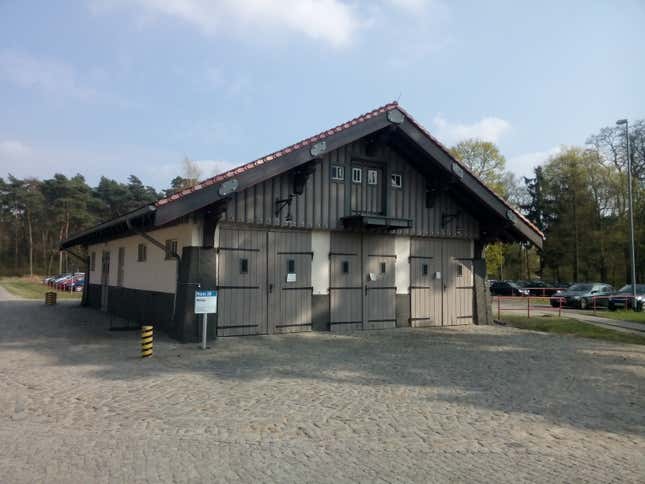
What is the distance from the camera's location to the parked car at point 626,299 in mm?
25562

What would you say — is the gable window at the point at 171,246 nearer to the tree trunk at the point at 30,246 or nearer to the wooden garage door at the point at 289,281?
the wooden garage door at the point at 289,281

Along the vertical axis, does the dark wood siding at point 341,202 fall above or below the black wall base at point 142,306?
above

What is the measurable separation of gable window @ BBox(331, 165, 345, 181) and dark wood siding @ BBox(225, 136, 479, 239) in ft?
0.30

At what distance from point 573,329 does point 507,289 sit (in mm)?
25315

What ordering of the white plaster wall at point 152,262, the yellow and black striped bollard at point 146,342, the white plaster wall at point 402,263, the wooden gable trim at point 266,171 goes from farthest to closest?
the white plaster wall at point 402,263, the white plaster wall at point 152,262, the wooden gable trim at point 266,171, the yellow and black striped bollard at point 146,342

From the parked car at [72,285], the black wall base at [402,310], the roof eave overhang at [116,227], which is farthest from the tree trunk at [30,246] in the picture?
the black wall base at [402,310]

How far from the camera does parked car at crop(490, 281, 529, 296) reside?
39.3 m

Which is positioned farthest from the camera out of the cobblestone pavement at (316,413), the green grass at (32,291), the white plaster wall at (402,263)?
the green grass at (32,291)

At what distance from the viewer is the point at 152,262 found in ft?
47.4

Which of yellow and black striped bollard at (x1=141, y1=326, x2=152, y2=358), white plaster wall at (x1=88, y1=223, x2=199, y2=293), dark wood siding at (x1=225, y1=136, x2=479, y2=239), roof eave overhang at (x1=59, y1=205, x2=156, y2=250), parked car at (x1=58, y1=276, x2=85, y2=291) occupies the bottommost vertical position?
yellow and black striped bollard at (x1=141, y1=326, x2=152, y2=358)

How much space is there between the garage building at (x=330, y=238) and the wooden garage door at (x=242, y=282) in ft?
0.09

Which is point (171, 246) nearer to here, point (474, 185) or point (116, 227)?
point (116, 227)

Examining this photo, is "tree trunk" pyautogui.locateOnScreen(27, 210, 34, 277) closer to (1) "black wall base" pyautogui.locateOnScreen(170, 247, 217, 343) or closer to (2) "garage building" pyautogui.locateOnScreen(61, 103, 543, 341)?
(2) "garage building" pyautogui.locateOnScreen(61, 103, 543, 341)

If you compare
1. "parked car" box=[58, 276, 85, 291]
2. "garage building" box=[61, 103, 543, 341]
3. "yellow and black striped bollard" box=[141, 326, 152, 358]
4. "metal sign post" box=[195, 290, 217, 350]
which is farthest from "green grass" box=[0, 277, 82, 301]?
"yellow and black striped bollard" box=[141, 326, 152, 358]
